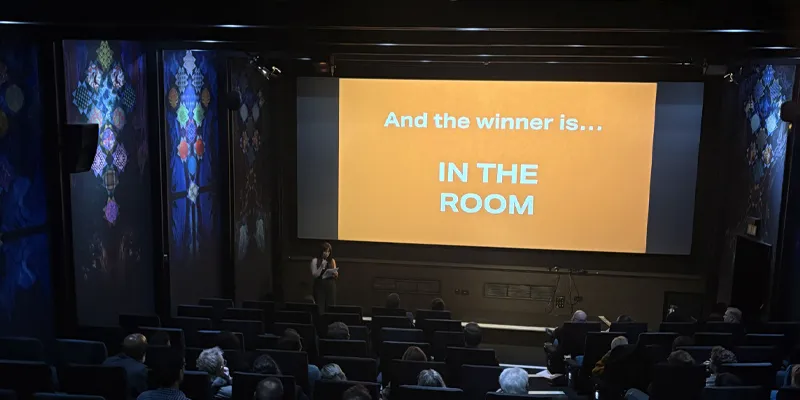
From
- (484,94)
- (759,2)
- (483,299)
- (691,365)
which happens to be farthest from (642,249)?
(759,2)

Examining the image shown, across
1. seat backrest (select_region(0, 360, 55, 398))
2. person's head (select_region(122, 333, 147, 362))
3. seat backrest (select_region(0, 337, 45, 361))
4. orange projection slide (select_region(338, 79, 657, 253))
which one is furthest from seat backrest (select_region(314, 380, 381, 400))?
orange projection slide (select_region(338, 79, 657, 253))

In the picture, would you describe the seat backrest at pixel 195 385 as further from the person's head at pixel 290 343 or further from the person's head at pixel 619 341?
the person's head at pixel 619 341

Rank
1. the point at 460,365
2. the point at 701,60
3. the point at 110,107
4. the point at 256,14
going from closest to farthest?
the point at 256,14
the point at 460,365
the point at 110,107
the point at 701,60

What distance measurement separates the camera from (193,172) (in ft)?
27.6

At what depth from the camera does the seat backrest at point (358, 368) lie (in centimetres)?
502

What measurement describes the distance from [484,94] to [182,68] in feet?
15.1

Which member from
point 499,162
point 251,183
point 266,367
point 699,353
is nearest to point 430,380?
point 266,367

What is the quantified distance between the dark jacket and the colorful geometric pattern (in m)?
3.34

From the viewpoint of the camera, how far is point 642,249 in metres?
10.0

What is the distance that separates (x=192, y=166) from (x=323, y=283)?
2.52 metres

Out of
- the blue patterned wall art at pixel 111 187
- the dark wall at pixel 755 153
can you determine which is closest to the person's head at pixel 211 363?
the blue patterned wall art at pixel 111 187

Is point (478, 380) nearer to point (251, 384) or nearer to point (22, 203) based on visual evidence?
point (251, 384)

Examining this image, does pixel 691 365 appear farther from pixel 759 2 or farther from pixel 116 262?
pixel 116 262

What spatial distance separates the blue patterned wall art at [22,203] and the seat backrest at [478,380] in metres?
3.92
